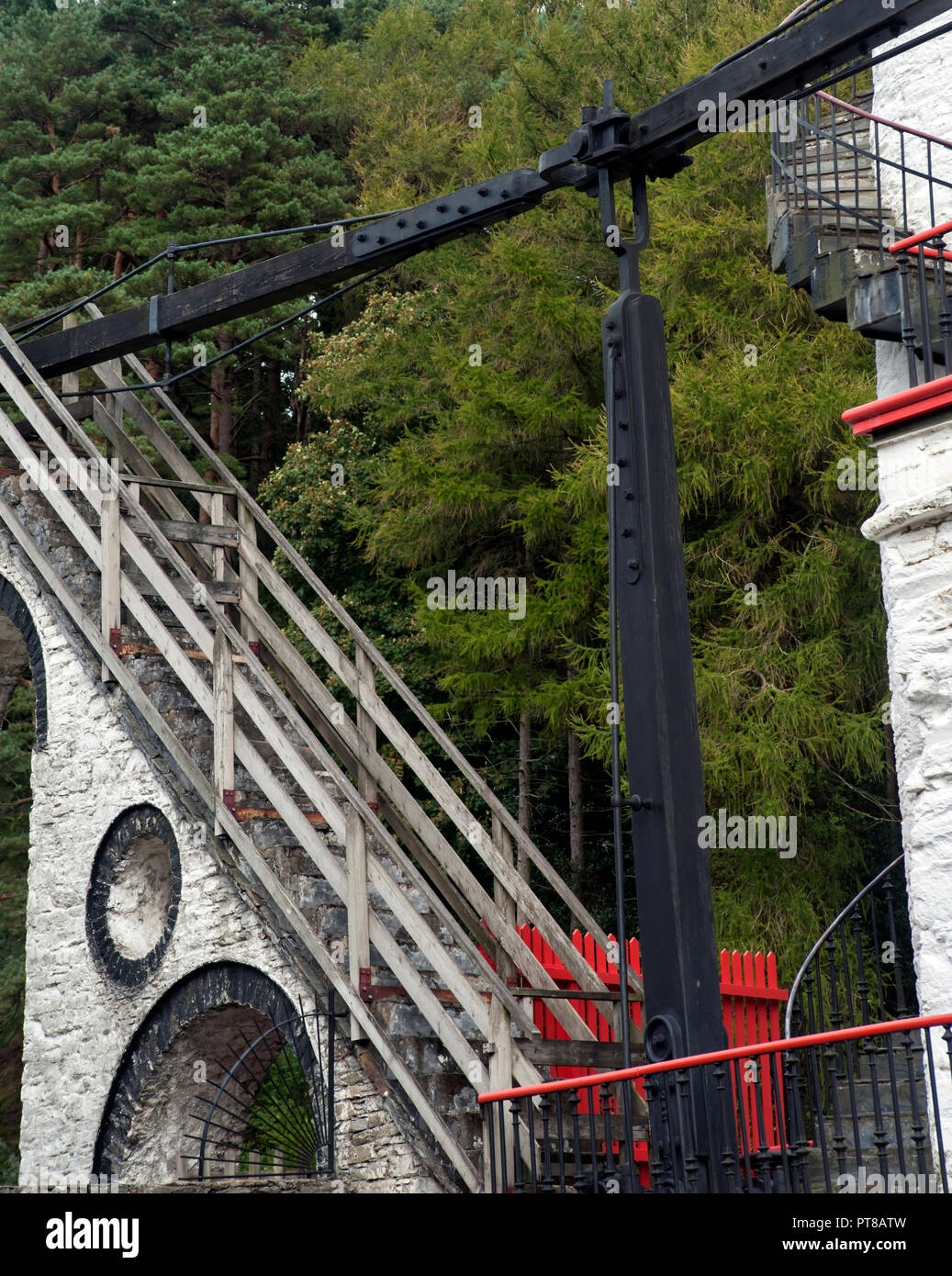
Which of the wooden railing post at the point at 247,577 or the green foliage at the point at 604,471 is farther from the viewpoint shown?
the green foliage at the point at 604,471

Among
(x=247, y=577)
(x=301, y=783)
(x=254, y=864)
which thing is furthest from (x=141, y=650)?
(x=301, y=783)

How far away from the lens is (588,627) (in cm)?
1497

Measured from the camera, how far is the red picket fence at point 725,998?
8.62 meters

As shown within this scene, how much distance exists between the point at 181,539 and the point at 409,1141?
17.1ft

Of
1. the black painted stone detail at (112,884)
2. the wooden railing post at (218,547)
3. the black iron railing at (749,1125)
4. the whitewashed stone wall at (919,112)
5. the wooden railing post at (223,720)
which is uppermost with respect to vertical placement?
the whitewashed stone wall at (919,112)

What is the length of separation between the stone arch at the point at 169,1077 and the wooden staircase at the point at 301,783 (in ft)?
3.36

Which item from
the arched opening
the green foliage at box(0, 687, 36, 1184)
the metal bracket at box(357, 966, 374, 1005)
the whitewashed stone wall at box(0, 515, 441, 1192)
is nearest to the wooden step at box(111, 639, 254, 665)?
the whitewashed stone wall at box(0, 515, 441, 1192)

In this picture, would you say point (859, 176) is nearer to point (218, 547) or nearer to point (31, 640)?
point (218, 547)

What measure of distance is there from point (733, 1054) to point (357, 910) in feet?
9.93

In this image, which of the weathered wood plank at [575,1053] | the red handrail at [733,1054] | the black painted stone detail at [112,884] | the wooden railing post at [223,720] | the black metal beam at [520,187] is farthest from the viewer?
the black painted stone detail at [112,884]

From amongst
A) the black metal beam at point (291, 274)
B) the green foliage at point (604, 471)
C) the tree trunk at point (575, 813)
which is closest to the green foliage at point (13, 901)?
the green foliage at point (604, 471)

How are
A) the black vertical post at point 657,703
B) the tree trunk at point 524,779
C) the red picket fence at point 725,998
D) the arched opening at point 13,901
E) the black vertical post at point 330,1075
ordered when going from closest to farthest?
1. the black vertical post at point 657,703
2. the black vertical post at point 330,1075
3. the red picket fence at point 725,998
4. the tree trunk at point 524,779
5. the arched opening at point 13,901

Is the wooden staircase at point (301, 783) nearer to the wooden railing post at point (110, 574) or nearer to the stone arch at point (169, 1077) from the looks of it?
the wooden railing post at point (110, 574)

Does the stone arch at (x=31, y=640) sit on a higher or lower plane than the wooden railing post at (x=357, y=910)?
higher
